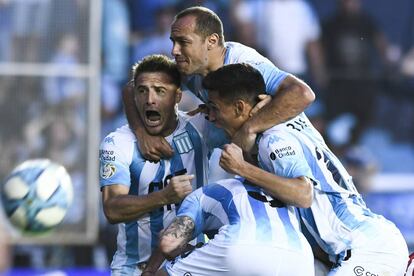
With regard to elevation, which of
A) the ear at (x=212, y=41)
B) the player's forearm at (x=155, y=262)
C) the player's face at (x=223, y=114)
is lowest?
the player's forearm at (x=155, y=262)

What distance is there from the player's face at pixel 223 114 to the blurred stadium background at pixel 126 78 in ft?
21.3

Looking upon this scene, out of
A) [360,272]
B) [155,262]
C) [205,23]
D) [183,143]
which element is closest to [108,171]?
[183,143]

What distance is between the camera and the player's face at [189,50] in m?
7.68

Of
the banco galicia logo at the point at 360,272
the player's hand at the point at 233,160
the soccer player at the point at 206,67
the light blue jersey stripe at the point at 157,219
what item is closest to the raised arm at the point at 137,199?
the light blue jersey stripe at the point at 157,219

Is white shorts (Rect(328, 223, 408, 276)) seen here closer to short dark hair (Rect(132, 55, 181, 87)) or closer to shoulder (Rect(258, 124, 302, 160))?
shoulder (Rect(258, 124, 302, 160))

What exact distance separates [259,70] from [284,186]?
103 cm

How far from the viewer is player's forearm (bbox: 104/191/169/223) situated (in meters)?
7.48

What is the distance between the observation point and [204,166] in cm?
809

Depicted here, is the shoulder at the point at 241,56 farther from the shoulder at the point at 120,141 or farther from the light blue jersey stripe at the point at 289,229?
the light blue jersey stripe at the point at 289,229

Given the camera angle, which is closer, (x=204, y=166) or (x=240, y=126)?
(x=240, y=126)

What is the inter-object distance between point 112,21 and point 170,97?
6501 mm

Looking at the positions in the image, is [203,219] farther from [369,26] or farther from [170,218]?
[369,26]

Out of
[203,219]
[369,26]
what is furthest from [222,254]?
[369,26]

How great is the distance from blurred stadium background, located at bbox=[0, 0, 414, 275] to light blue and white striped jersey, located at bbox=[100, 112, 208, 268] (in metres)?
5.37
